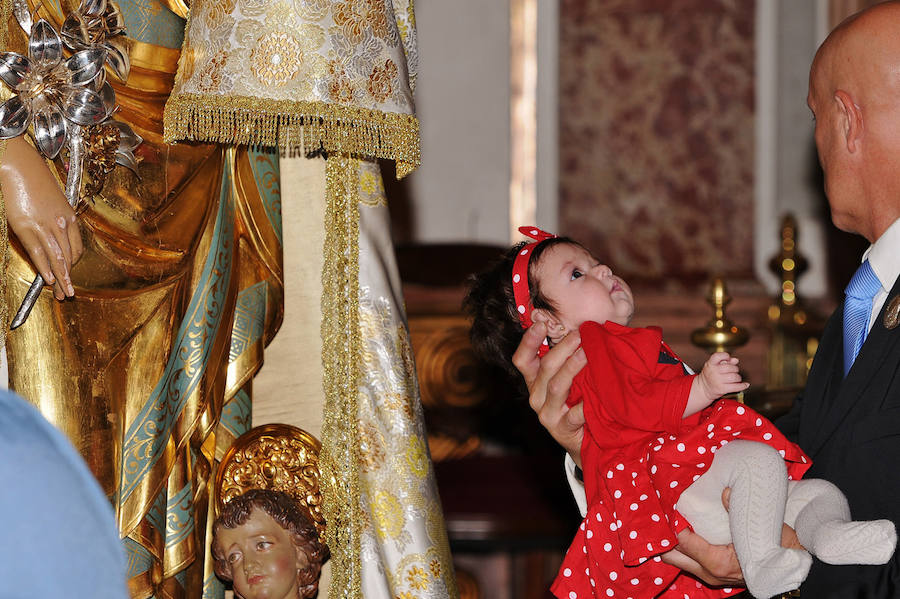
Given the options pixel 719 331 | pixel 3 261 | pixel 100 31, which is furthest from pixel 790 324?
pixel 3 261

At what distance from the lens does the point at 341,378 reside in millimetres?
2510

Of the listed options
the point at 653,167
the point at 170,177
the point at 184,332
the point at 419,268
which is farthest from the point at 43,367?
the point at 653,167

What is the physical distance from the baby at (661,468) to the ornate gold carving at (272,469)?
527 millimetres

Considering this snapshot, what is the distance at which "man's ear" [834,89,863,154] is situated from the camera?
2.27m

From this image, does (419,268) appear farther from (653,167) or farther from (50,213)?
(50,213)

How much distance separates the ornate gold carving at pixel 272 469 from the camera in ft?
8.13

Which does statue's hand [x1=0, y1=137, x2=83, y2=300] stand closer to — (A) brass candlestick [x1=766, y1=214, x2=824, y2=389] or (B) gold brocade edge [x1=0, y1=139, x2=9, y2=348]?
(B) gold brocade edge [x1=0, y1=139, x2=9, y2=348]

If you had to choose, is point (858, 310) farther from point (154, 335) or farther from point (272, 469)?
point (154, 335)

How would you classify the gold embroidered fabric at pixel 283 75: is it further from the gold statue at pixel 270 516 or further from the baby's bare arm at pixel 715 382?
the baby's bare arm at pixel 715 382

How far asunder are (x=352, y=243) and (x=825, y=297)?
3901mm

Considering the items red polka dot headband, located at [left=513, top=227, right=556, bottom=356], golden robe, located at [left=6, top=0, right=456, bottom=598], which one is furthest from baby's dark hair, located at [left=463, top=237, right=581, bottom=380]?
golden robe, located at [left=6, top=0, right=456, bottom=598]

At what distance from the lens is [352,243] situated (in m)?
2.52

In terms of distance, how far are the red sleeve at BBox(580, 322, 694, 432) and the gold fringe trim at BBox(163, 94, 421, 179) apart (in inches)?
21.4

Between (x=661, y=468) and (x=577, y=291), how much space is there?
404 mm
